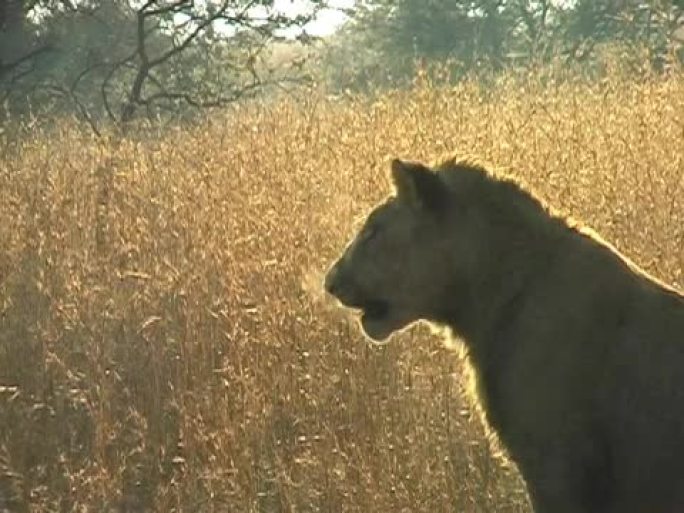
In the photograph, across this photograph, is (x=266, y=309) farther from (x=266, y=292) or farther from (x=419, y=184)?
(x=419, y=184)

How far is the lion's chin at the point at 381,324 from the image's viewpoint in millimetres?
4422

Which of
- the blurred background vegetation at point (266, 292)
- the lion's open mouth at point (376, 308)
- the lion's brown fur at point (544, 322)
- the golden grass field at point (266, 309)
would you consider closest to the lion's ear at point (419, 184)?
the lion's brown fur at point (544, 322)

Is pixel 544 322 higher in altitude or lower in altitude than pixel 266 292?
higher

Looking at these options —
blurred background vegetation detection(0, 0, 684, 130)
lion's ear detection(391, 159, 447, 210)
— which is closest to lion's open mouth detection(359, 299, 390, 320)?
lion's ear detection(391, 159, 447, 210)

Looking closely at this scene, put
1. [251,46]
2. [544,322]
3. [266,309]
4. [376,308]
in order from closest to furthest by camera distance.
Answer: [544,322] → [376,308] → [266,309] → [251,46]

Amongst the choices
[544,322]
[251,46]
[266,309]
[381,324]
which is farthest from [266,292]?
[251,46]

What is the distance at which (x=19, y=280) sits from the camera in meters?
7.22

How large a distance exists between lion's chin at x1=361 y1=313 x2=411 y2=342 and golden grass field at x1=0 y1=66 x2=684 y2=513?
0.72m

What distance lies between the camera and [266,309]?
6.30 meters

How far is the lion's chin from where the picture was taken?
442cm

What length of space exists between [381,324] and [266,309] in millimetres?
1925

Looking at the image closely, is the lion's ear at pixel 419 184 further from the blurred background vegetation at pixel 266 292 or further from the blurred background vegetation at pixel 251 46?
the blurred background vegetation at pixel 251 46

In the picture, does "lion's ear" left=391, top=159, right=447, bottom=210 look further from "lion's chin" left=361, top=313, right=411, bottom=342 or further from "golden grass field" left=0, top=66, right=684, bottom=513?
"golden grass field" left=0, top=66, right=684, bottom=513

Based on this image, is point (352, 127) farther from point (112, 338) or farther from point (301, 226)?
point (112, 338)
